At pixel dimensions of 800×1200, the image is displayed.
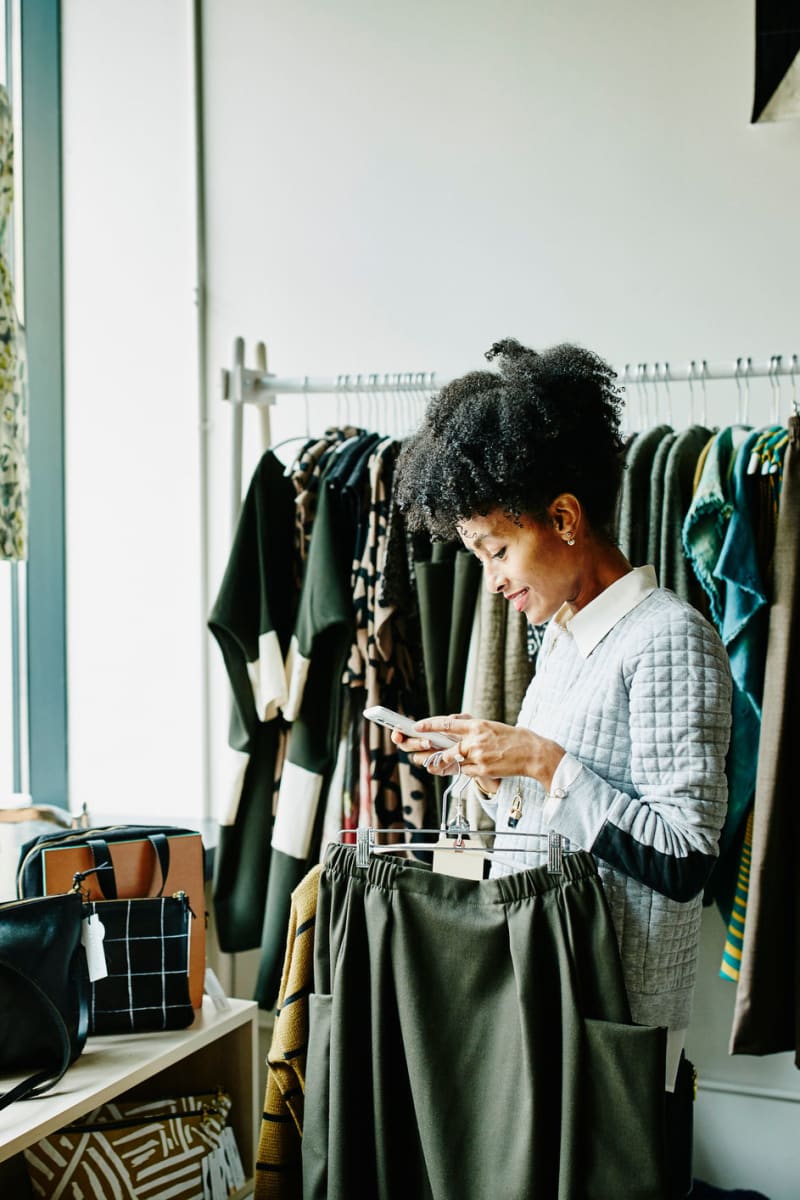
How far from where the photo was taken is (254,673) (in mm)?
2047

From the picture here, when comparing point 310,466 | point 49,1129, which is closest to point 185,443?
point 310,466

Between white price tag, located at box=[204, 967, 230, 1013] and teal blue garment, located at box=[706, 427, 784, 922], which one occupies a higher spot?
teal blue garment, located at box=[706, 427, 784, 922]

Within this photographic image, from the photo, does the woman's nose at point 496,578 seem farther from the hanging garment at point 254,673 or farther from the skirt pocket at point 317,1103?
the hanging garment at point 254,673

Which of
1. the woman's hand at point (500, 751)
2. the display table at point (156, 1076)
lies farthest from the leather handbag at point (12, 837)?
the woman's hand at point (500, 751)

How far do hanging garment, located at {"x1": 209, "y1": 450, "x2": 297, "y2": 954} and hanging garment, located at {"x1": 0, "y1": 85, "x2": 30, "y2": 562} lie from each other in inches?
16.7

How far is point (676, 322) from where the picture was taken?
2168 millimetres

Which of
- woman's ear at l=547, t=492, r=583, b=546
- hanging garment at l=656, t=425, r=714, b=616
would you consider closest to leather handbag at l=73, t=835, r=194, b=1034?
woman's ear at l=547, t=492, r=583, b=546

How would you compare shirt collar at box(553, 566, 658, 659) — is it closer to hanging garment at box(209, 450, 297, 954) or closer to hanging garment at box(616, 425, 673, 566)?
hanging garment at box(616, 425, 673, 566)

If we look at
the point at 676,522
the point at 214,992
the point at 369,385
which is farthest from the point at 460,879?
the point at 369,385

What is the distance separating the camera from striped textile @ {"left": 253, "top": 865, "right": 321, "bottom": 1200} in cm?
127

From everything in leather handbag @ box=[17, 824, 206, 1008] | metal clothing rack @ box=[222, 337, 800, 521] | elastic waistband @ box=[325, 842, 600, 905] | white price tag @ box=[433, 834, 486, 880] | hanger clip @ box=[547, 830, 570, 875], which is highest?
metal clothing rack @ box=[222, 337, 800, 521]

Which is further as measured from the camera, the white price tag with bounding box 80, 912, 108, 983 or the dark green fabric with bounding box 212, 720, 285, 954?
the dark green fabric with bounding box 212, 720, 285, 954

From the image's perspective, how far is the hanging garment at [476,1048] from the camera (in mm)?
1028

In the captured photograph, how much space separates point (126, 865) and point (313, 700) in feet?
1.71
